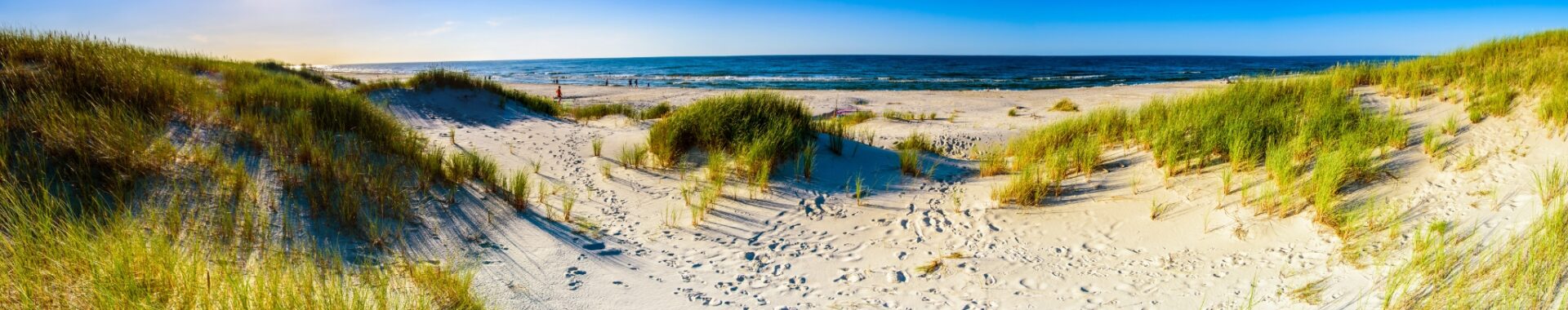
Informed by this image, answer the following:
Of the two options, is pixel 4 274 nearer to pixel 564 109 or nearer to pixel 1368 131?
pixel 1368 131

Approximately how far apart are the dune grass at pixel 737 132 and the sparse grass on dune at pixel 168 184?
245cm

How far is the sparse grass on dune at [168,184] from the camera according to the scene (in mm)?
2693

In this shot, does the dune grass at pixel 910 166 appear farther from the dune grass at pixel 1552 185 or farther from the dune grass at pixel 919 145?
the dune grass at pixel 1552 185

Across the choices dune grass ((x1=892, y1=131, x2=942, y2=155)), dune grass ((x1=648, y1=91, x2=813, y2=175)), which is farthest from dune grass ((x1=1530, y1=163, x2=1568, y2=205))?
dune grass ((x1=892, y1=131, x2=942, y2=155))

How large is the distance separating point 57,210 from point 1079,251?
6325 millimetres

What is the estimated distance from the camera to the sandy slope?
3.64 meters

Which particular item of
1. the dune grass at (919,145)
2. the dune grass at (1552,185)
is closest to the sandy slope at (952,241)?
the dune grass at (1552,185)

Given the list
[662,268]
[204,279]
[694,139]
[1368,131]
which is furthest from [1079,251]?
[204,279]

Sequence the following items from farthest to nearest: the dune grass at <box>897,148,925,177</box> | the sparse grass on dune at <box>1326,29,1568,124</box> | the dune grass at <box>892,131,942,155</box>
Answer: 1. the dune grass at <box>892,131,942,155</box>
2. the dune grass at <box>897,148,925,177</box>
3. the sparse grass on dune at <box>1326,29,1568,124</box>

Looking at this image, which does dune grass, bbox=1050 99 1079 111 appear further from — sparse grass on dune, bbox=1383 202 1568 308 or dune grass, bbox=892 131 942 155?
sparse grass on dune, bbox=1383 202 1568 308

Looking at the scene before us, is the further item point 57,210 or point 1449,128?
point 1449,128

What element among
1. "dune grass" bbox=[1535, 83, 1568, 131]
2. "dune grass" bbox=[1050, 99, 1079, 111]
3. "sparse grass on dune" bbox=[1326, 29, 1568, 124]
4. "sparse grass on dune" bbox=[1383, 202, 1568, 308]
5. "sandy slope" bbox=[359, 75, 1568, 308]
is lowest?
"sandy slope" bbox=[359, 75, 1568, 308]

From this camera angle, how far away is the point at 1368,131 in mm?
5465

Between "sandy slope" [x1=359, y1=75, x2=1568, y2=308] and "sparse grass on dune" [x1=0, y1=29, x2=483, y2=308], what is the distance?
0.75 metres
